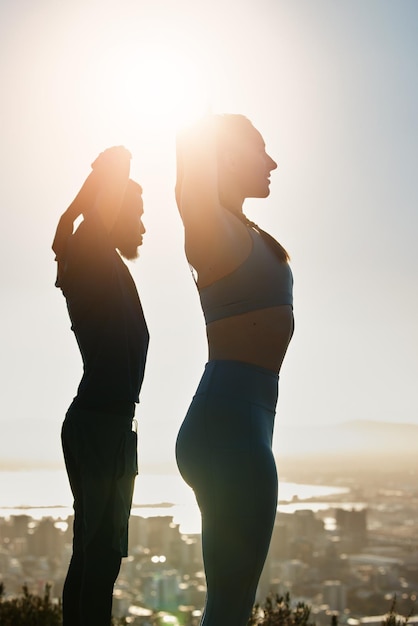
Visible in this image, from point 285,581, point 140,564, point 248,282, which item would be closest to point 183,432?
point 248,282

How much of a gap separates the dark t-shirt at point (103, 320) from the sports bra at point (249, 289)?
29.3 inches

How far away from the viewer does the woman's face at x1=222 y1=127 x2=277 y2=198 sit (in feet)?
10.2


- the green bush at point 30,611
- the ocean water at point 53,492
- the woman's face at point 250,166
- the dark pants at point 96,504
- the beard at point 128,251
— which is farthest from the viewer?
the ocean water at point 53,492

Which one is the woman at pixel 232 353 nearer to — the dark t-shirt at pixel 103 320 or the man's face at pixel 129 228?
the dark t-shirt at pixel 103 320

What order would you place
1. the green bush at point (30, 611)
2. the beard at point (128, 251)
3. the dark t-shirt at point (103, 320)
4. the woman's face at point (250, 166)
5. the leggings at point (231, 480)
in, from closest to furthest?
1. the leggings at point (231, 480)
2. the woman's face at point (250, 166)
3. the dark t-shirt at point (103, 320)
4. the beard at point (128, 251)
5. the green bush at point (30, 611)

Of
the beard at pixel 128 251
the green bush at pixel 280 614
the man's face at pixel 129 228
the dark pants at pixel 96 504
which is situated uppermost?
the man's face at pixel 129 228

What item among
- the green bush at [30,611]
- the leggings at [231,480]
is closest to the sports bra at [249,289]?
the leggings at [231,480]

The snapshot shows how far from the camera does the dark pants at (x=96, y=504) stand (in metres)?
3.40

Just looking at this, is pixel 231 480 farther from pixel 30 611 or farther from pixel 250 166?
pixel 30 611

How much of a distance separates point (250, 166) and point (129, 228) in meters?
1.04

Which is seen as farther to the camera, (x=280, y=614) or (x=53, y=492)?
(x=53, y=492)

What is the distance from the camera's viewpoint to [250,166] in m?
3.12

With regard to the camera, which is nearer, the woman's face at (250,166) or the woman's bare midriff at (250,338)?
the woman's bare midriff at (250,338)

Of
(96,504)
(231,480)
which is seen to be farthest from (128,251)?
(231,480)
